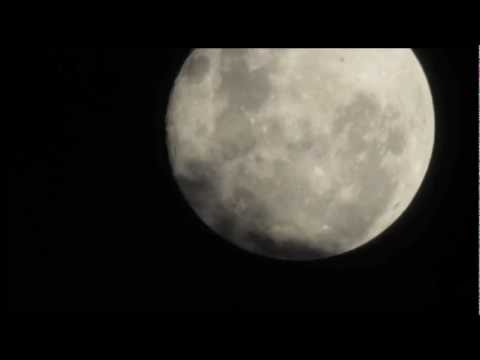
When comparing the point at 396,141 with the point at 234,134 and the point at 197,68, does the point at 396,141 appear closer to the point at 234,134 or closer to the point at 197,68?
the point at 234,134

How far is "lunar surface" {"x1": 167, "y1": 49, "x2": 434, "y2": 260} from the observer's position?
3471mm

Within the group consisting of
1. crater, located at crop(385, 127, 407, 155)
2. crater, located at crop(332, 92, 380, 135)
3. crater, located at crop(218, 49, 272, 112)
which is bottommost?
crater, located at crop(385, 127, 407, 155)

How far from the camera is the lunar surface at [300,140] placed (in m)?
3.47

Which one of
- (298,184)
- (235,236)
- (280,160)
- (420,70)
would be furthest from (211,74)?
(420,70)

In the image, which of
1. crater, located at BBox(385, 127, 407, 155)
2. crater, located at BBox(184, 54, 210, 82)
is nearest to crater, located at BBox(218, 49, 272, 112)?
crater, located at BBox(184, 54, 210, 82)

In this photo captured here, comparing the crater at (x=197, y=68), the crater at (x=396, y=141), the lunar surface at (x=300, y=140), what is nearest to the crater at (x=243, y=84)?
the lunar surface at (x=300, y=140)

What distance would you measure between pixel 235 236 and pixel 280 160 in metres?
0.97

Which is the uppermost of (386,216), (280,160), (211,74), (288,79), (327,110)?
(211,74)

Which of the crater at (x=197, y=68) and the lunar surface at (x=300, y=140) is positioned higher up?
the crater at (x=197, y=68)

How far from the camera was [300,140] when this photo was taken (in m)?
3.52

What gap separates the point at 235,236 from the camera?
4.16 metres

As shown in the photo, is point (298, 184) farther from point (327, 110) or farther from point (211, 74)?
point (211, 74)

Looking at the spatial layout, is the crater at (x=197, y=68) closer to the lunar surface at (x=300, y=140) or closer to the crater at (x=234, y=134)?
the lunar surface at (x=300, y=140)

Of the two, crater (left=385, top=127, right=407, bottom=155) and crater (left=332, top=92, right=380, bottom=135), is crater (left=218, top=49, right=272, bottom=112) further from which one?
crater (left=385, top=127, right=407, bottom=155)
